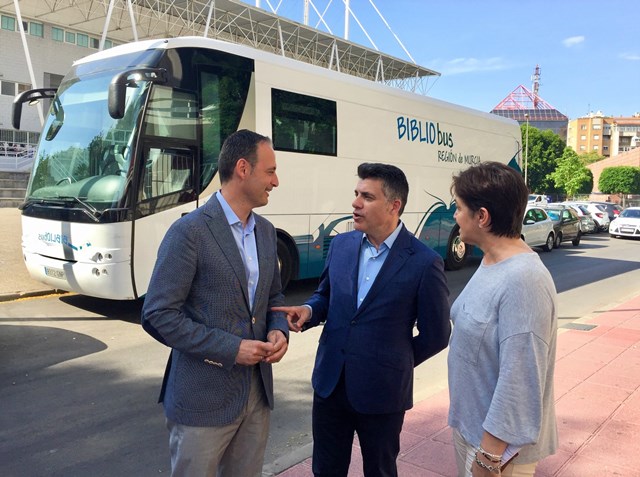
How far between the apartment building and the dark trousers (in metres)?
165

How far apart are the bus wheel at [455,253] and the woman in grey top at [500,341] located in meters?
10.8

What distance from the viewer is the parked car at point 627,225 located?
24.8 metres

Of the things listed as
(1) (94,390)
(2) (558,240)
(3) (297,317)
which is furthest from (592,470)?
(2) (558,240)

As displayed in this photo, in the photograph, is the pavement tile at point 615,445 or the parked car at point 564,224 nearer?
the pavement tile at point 615,445

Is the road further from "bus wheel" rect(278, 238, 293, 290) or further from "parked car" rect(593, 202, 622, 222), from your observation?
"parked car" rect(593, 202, 622, 222)

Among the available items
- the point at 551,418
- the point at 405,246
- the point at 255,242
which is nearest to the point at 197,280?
the point at 255,242

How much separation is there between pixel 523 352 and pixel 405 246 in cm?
85

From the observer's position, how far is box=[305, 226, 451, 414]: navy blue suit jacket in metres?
2.46

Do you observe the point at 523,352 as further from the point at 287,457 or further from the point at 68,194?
the point at 68,194

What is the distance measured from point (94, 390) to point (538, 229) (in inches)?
625

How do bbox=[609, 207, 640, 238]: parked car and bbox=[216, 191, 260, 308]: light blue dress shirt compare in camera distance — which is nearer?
bbox=[216, 191, 260, 308]: light blue dress shirt

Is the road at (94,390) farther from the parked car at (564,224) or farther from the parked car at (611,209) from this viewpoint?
the parked car at (611,209)

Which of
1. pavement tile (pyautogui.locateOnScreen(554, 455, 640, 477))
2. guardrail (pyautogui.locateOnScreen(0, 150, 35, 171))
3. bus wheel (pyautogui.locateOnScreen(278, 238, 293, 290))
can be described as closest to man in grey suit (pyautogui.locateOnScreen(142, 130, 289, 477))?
pavement tile (pyautogui.locateOnScreen(554, 455, 640, 477))

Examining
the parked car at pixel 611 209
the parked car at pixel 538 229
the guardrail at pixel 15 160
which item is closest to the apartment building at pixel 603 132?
the parked car at pixel 611 209
